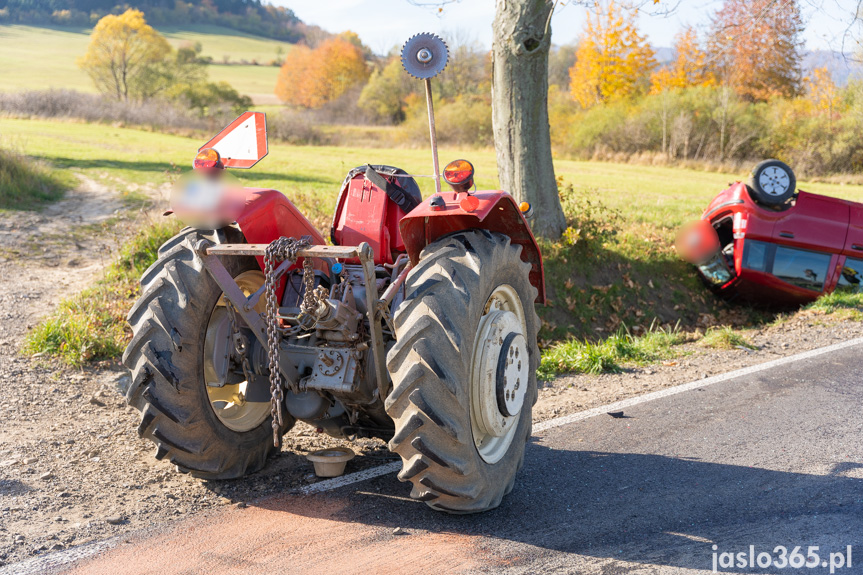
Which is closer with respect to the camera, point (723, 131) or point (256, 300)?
point (256, 300)

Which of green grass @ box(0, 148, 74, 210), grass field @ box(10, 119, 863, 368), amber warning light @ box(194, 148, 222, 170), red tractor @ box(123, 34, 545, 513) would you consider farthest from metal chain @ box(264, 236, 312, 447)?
green grass @ box(0, 148, 74, 210)

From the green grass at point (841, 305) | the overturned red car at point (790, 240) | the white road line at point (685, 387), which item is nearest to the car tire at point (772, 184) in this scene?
the overturned red car at point (790, 240)

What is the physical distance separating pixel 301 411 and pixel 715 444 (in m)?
2.89

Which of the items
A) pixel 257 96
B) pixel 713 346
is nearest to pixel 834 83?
pixel 713 346

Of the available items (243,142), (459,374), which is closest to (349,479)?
(459,374)

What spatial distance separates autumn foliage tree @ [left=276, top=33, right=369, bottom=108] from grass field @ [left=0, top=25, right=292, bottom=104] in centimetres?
234

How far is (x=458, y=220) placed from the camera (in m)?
4.09

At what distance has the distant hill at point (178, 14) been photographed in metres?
105

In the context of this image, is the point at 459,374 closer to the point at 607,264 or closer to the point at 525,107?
the point at 525,107

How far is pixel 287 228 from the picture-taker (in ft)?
15.4

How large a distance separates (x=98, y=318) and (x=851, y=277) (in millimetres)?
9326

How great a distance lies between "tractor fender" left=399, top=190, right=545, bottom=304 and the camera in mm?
3927

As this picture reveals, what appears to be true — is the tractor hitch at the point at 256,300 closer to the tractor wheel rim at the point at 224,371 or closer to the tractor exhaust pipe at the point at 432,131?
the tractor wheel rim at the point at 224,371

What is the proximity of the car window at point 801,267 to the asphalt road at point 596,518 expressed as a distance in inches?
186
